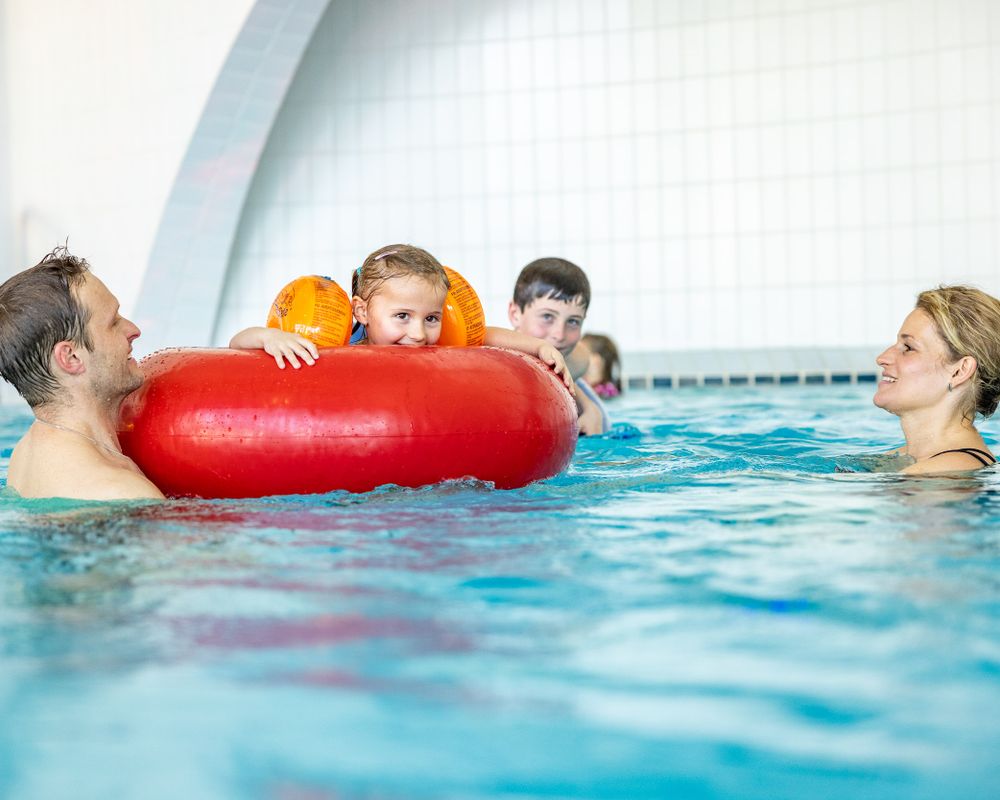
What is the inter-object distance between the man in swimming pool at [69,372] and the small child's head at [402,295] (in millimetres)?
719

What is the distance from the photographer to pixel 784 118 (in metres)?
9.62

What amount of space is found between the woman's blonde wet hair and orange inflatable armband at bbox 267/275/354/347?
5.82 feet

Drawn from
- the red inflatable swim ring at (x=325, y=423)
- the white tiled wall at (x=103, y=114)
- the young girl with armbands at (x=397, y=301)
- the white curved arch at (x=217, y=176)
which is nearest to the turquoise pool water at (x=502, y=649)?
the red inflatable swim ring at (x=325, y=423)

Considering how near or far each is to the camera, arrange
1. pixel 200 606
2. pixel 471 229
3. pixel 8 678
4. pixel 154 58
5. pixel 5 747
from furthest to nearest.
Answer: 1. pixel 471 229
2. pixel 154 58
3. pixel 200 606
4. pixel 8 678
5. pixel 5 747

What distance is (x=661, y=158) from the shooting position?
9.86m

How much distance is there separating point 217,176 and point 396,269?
6068mm

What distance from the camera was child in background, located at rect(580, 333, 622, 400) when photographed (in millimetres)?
7879

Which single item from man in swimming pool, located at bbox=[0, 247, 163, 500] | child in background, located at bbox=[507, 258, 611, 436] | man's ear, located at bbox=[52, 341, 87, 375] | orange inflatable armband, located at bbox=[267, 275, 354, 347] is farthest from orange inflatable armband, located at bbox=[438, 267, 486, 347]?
man's ear, located at bbox=[52, 341, 87, 375]

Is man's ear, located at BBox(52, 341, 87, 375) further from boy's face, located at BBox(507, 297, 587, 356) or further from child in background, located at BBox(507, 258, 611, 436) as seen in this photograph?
boy's face, located at BBox(507, 297, 587, 356)

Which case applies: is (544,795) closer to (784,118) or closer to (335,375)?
(335,375)

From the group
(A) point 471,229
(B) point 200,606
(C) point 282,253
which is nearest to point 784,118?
(A) point 471,229

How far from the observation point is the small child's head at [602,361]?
25.8 feet

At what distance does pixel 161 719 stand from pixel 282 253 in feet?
30.2

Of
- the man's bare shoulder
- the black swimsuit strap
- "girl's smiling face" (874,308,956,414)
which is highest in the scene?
"girl's smiling face" (874,308,956,414)
